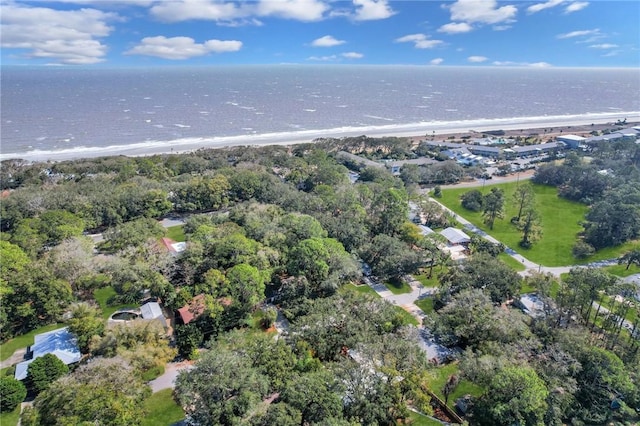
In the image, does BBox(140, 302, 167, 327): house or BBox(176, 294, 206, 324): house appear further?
BBox(140, 302, 167, 327): house

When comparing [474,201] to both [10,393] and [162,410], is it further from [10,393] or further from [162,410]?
[10,393]

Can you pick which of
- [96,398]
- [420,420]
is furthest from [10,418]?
[420,420]

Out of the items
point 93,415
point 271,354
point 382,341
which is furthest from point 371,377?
point 93,415

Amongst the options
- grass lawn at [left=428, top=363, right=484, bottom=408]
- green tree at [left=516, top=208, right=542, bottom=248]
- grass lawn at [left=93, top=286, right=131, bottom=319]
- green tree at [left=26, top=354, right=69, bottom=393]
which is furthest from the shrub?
green tree at [left=26, top=354, right=69, bottom=393]

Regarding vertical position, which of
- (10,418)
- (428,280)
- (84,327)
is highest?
(84,327)

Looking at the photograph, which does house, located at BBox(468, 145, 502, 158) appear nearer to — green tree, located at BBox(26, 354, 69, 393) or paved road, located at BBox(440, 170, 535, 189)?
paved road, located at BBox(440, 170, 535, 189)

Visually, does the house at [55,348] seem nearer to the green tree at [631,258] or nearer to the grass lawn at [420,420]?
the grass lawn at [420,420]
